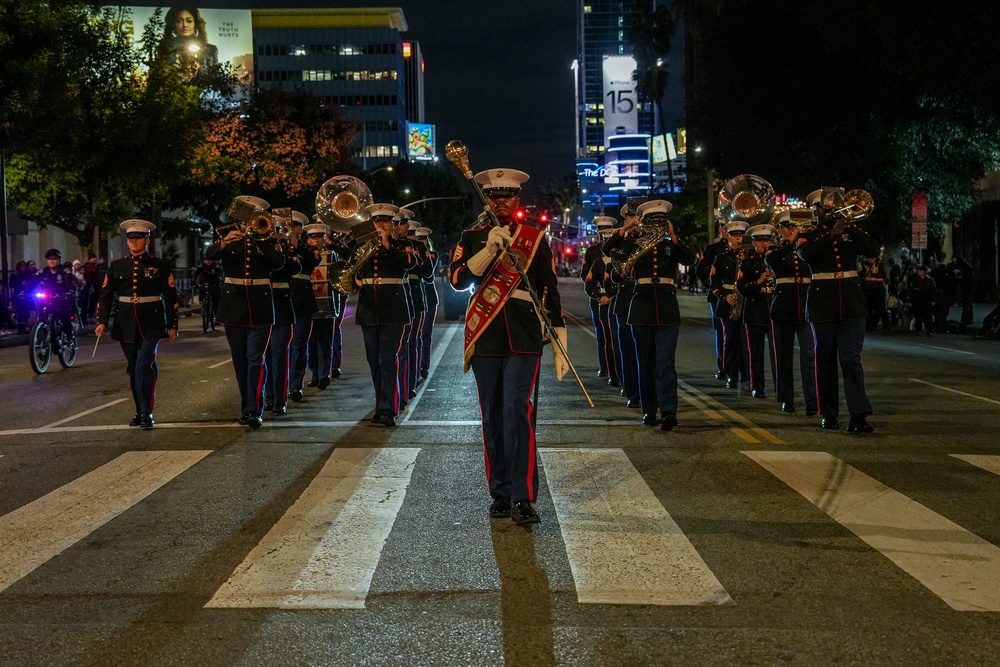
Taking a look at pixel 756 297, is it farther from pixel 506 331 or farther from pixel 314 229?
pixel 506 331

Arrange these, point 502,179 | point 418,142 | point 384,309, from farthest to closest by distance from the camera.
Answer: point 418,142
point 384,309
point 502,179

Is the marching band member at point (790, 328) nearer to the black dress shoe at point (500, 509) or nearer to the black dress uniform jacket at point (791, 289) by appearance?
the black dress uniform jacket at point (791, 289)

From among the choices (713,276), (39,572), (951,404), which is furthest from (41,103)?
(39,572)

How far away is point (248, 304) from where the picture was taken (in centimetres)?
1137

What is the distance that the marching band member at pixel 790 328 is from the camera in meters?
12.2

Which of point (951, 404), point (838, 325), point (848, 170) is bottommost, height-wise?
point (951, 404)

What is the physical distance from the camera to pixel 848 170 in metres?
34.9

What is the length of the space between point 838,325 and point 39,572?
744cm

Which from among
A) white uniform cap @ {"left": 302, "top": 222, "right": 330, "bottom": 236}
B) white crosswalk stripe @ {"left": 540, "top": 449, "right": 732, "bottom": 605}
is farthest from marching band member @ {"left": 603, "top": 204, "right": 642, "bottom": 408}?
white uniform cap @ {"left": 302, "top": 222, "right": 330, "bottom": 236}

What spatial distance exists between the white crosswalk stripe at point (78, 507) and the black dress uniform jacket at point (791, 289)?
635 centimetres

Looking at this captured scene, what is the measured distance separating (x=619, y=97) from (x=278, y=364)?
14546 centimetres

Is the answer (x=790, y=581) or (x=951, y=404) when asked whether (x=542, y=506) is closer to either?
(x=790, y=581)

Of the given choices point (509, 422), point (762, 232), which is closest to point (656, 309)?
point (762, 232)

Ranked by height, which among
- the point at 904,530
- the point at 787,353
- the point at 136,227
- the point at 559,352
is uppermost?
the point at 136,227
